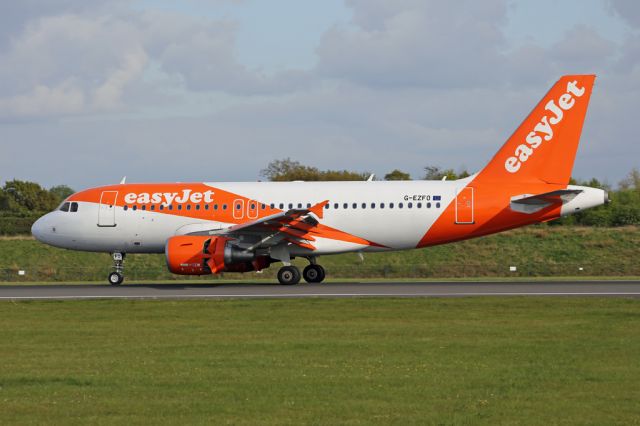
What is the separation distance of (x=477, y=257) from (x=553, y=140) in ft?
80.0

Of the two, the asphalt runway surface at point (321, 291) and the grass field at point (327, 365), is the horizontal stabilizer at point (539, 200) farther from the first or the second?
the grass field at point (327, 365)

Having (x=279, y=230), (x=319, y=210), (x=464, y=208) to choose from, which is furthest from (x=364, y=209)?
(x=464, y=208)

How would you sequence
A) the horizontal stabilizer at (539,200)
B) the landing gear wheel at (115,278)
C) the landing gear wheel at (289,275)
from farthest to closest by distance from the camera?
the landing gear wheel at (115,278) < the landing gear wheel at (289,275) < the horizontal stabilizer at (539,200)

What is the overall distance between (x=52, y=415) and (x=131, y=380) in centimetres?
235

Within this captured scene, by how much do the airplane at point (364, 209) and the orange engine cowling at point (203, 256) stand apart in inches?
1.4

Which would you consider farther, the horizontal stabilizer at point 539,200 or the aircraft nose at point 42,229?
the aircraft nose at point 42,229

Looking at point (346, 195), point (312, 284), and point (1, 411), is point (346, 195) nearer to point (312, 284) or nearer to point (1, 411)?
point (312, 284)

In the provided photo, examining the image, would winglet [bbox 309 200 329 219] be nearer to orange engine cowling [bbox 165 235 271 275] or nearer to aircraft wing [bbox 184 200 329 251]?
aircraft wing [bbox 184 200 329 251]

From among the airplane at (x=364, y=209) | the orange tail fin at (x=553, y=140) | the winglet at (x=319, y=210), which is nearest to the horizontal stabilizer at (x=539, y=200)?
the airplane at (x=364, y=209)

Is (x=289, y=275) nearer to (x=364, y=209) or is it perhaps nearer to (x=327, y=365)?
(x=364, y=209)

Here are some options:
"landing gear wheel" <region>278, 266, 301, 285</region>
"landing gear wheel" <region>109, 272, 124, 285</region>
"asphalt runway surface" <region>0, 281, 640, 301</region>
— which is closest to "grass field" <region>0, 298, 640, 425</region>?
"asphalt runway surface" <region>0, 281, 640, 301</region>

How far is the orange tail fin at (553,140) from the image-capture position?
114 ft

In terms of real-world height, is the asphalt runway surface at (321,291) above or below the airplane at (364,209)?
below

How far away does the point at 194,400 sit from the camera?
12.1 m
